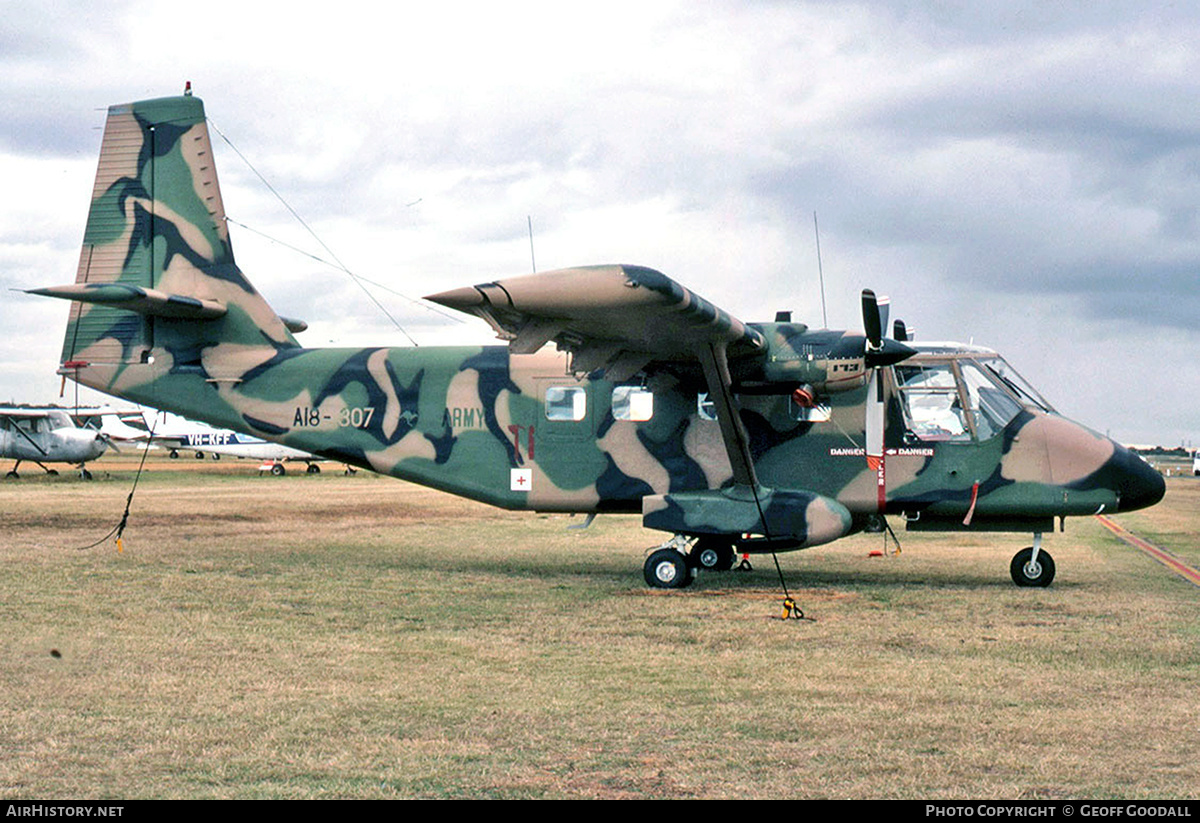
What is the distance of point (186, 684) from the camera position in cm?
822

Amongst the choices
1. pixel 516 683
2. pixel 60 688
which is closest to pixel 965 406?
pixel 516 683

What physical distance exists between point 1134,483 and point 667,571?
5779 mm

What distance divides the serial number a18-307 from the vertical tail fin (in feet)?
4.11

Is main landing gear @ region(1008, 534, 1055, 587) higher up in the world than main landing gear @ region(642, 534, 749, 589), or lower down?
lower down

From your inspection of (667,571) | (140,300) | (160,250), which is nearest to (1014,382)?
(667,571)

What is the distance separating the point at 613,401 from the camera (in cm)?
1544

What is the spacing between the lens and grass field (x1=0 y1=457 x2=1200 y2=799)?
19.5 ft

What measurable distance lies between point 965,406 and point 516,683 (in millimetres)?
8169

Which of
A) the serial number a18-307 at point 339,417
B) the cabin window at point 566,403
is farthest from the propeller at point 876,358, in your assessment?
the serial number a18-307 at point 339,417

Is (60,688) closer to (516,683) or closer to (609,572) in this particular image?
(516,683)

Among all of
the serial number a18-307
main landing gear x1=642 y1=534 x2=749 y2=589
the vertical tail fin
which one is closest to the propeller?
main landing gear x1=642 y1=534 x2=749 y2=589

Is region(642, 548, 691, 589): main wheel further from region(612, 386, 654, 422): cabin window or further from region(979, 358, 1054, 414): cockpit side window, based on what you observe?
region(979, 358, 1054, 414): cockpit side window

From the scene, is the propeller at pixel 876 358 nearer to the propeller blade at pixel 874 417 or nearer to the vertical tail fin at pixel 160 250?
the propeller blade at pixel 874 417

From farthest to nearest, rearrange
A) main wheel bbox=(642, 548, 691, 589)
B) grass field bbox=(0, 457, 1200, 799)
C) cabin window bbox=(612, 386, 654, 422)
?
1. cabin window bbox=(612, 386, 654, 422)
2. main wheel bbox=(642, 548, 691, 589)
3. grass field bbox=(0, 457, 1200, 799)
